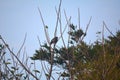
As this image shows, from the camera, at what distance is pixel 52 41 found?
77.3 inches

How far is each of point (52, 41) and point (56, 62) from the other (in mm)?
16159

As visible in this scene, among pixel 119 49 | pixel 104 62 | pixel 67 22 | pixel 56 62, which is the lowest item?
pixel 104 62

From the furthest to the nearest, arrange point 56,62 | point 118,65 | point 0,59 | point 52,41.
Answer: point 56,62 < point 118,65 < point 0,59 < point 52,41

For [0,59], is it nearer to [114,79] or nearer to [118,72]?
[114,79]

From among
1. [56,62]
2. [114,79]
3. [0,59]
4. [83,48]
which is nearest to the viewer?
[83,48]

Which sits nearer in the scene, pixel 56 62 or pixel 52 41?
A: pixel 52 41

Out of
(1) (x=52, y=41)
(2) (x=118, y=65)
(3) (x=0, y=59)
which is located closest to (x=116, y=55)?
(1) (x=52, y=41)

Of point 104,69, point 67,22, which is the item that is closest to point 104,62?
point 104,69

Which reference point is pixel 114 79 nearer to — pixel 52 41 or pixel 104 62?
pixel 104 62

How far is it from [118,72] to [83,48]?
4514mm

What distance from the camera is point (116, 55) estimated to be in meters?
2.53

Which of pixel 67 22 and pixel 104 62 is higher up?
pixel 67 22

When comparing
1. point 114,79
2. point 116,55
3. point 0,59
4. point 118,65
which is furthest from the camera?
point 118,65

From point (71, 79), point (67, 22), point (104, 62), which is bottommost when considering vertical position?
point (71, 79)
